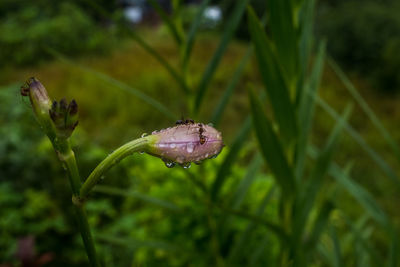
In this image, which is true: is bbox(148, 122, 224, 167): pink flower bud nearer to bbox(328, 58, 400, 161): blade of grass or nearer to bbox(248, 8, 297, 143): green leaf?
bbox(248, 8, 297, 143): green leaf

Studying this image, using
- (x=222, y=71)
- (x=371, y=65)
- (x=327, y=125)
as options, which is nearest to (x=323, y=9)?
(x=371, y=65)

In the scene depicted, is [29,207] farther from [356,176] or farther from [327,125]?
[327,125]

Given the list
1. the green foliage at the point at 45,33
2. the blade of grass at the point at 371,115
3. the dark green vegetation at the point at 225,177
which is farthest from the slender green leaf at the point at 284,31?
the green foliage at the point at 45,33

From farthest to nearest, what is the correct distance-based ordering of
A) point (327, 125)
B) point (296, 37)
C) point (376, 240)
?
point (327, 125) → point (376, 240) → point (296, 37)

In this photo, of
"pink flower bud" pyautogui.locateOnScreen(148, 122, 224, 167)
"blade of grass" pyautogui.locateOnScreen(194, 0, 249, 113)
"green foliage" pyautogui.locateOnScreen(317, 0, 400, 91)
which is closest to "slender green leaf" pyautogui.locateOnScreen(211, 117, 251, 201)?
"blade of grass" pyautogui.locateOnScreen(194, 0, 249, 113)

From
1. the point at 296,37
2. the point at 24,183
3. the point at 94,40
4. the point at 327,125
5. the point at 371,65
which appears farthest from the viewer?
the point at 94,40

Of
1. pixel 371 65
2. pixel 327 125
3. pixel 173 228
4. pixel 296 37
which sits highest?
pixel 371 65

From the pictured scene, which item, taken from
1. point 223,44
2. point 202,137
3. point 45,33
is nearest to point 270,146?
point 223,44
